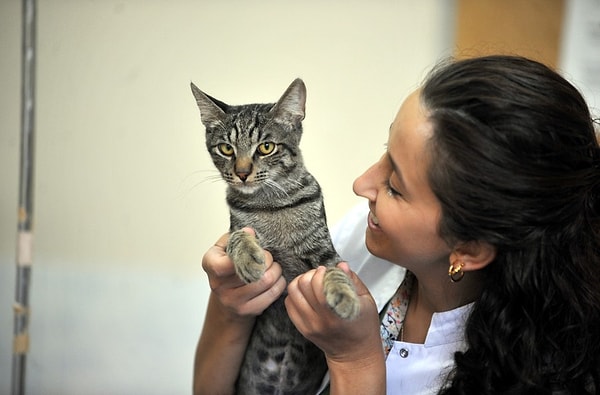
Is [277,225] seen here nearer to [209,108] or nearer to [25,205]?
[209,108]

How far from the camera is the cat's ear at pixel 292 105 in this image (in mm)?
973

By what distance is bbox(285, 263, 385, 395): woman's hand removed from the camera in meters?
0.85

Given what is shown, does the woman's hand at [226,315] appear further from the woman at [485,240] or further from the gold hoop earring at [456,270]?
the gold hoop earring at [456,270]

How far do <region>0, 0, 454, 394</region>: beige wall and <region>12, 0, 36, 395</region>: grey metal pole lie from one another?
40 mm

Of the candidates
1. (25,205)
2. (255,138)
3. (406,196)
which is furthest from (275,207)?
(25,205)

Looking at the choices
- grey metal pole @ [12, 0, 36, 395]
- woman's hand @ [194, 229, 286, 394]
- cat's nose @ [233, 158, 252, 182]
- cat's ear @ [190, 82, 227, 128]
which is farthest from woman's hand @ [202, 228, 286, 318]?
grey metal pole @ [12, 0, 36, 395]

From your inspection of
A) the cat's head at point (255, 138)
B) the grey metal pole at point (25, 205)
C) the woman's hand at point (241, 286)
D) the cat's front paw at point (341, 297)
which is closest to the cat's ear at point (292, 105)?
the cat's head at point (255, 138)

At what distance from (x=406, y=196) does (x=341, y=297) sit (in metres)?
0.20

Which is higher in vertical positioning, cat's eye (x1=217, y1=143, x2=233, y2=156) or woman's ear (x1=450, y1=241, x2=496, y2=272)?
cat's eye (x1=217, y1=143, x2=233, y2=156)

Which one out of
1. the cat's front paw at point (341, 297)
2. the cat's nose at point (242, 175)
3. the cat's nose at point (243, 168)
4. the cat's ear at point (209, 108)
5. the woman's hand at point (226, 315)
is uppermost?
the cat's ear at point (209, 108)

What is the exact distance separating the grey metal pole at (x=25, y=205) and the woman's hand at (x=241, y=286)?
663 millimetres

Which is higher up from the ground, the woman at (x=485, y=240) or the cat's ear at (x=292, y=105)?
the cat's ear at (x=292, y=105)

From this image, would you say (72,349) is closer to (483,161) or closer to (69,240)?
(69,240)

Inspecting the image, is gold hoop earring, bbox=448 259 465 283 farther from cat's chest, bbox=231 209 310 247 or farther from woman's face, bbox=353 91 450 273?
cat's chest, bbox=231 209 310 247
